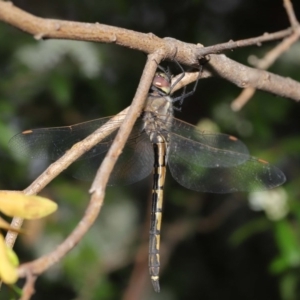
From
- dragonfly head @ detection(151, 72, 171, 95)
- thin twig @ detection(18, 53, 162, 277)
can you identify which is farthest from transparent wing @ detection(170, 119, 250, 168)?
thin twig @ detection(18, 53, 162, 277)

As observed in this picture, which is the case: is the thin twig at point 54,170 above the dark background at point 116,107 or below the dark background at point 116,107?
below

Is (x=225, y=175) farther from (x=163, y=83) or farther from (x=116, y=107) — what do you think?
(x=116, y=107)

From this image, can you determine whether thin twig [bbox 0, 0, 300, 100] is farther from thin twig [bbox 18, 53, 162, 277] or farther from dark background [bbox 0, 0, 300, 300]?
dark background [bbox 0, 0, 300, 300]

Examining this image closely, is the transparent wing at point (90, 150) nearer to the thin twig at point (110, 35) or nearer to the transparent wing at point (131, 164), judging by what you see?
the transparent wing at point (131, 164)

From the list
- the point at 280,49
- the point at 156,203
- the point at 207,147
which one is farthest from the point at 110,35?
the point at 207,147

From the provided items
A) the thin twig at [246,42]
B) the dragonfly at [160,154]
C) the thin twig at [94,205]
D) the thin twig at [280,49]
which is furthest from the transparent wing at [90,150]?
the thin twig at [94,205]
